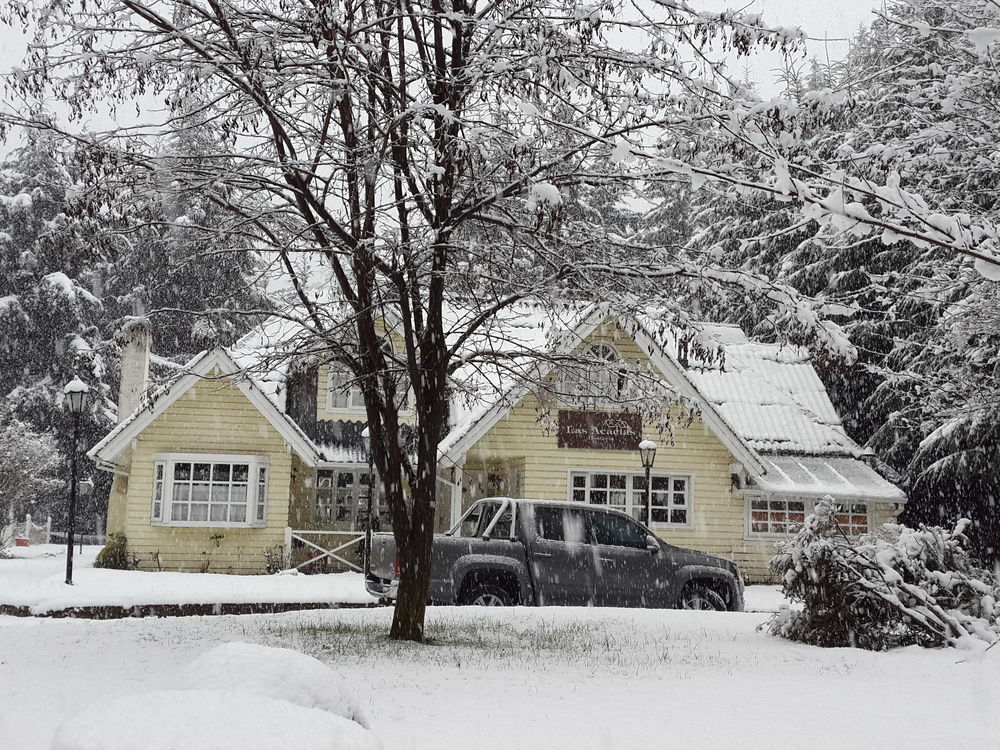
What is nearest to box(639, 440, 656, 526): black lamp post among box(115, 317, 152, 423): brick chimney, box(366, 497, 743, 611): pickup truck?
box(366, 497, 743, 611): pickup truck

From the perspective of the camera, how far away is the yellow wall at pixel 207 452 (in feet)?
77.2

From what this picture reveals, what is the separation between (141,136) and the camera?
1063 cm

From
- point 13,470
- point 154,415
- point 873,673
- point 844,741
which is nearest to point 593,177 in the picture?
point 873,673

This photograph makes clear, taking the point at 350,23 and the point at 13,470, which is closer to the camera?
the point at 350,23

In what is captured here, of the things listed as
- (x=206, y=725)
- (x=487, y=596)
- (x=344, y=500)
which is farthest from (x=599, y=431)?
(x=206, y=725)

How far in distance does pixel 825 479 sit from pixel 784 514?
1289 mm

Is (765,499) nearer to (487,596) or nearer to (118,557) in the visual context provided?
(487,596)

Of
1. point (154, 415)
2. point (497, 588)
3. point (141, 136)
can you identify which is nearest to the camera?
point (141, 136)

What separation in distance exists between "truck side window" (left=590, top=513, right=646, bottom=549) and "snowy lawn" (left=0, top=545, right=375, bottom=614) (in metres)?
5.59

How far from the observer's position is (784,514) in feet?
82.7

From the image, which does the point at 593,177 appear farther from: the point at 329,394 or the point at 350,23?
the point at 329,394

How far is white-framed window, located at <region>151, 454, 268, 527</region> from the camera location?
2367 centimetres

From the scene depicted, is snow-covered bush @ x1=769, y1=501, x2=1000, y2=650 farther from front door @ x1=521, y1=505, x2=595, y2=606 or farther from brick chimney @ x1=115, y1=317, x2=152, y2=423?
brick chimney @ x1=115, y1=317, x2=152, y2=423

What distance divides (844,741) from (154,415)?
65.6 ft
